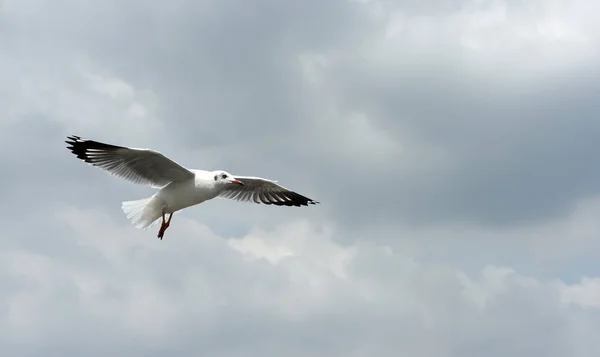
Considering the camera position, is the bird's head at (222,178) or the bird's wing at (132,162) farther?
the bird's head at (222,178)

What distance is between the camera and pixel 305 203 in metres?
26.5

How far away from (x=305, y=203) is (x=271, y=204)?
3.07 ft

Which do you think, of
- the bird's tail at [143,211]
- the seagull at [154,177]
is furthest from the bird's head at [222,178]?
the bird's tail at [143,211]

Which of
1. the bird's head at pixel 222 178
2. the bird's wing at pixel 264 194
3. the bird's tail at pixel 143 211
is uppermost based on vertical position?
the bird's wing at pixel 264 194

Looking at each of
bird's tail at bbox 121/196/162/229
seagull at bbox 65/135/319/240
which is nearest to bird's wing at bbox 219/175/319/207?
seagull at bbox 65/135/319/240

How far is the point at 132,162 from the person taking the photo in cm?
2231

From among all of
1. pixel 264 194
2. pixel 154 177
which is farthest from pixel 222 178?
pixel 264 194

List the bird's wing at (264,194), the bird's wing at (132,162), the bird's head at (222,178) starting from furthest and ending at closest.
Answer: the bird's wing at (264,194)
the bird's head at (222,178)
the bird's wing at (132,162)

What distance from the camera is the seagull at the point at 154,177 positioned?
72.0 ft

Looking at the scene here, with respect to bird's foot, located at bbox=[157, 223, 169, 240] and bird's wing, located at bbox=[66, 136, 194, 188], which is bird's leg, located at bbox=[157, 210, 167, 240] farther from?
bird's wing, located at bbox=[66, 136, 194, 188]

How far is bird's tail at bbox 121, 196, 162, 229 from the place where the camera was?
75.4 ft

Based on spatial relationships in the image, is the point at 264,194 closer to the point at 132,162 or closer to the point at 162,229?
the point at 162,229

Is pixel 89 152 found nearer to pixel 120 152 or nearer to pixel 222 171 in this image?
pixel 120 152

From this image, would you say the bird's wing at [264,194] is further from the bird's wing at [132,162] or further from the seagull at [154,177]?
the bird's wing at [132,162]
